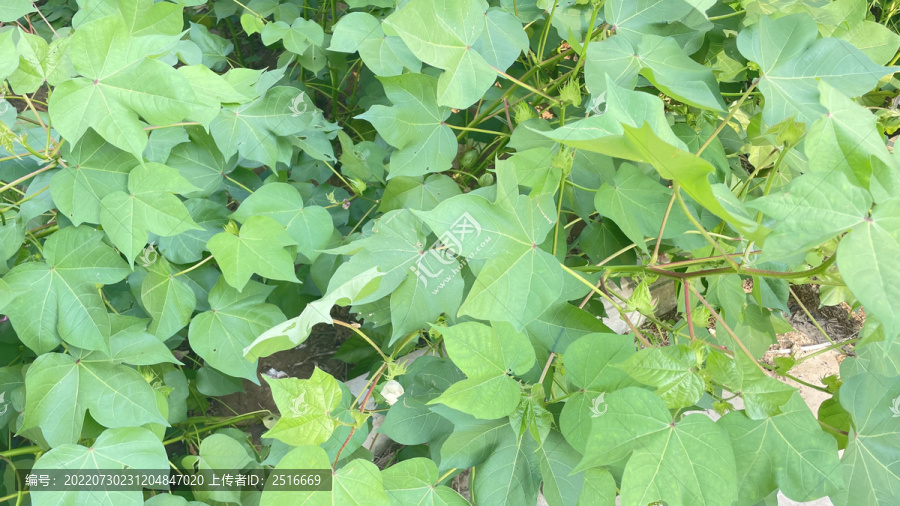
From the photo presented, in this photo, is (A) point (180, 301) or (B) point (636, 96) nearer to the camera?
(B) point (636, 96)

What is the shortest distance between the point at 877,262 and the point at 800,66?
0.48 meters

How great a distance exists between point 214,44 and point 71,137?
0.71m

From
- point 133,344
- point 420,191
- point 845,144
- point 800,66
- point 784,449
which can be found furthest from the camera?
point 420,191

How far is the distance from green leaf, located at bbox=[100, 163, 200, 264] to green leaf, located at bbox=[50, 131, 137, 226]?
3cm

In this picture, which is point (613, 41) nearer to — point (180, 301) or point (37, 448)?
point (180, 301)

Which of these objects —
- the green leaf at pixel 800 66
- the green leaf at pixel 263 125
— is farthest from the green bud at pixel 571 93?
the green leaf at pixel 263 125

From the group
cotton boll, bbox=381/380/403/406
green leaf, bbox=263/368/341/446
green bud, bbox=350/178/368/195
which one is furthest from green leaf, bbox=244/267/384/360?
green bud, bbox=350/178/368/195

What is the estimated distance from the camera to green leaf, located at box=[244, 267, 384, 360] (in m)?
0.68

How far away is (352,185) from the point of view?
44.7 inches

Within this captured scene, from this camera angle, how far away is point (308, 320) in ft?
2.25

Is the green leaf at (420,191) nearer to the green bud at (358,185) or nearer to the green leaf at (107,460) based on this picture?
the green bud at (358,185)

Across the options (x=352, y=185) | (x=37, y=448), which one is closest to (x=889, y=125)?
(x=352, y=185)

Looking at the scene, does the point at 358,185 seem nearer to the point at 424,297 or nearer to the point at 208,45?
the point at 424,297

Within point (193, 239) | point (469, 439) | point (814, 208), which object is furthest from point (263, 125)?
point (814, 208)
